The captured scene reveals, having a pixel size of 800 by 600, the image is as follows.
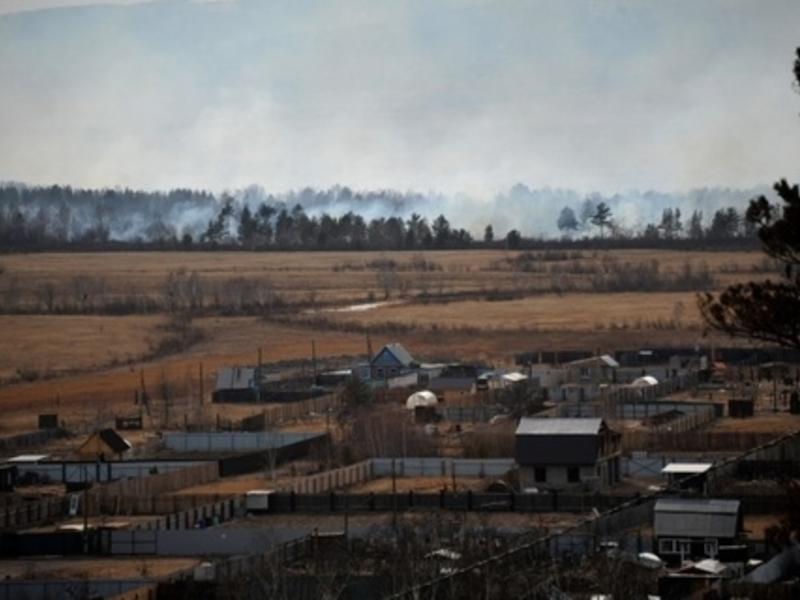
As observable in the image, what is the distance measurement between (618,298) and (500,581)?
4299 centimetres

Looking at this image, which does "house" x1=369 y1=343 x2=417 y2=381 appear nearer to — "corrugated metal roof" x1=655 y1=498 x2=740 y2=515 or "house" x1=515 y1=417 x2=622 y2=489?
"house" x1=515 y1=417 x2=622 y2=489

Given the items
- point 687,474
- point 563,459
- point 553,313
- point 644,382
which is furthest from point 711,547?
point 553,313

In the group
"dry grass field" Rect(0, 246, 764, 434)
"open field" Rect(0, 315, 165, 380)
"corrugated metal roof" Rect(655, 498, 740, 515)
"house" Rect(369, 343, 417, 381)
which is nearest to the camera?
"corrugated metal roof" Rect(655, 498, 740, 515)

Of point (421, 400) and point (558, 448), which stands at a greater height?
point (558, 448)

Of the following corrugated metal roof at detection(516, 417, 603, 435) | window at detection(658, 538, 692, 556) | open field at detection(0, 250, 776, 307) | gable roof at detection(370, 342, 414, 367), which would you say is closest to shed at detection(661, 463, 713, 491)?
corrugated metal roof at detection(516, 417, 603, 435)

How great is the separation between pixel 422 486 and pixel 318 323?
27536mm

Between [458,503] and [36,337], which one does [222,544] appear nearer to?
[458,503]

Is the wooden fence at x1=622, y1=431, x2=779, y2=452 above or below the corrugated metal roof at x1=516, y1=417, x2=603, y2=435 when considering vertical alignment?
below

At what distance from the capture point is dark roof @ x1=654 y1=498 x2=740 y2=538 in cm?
1688

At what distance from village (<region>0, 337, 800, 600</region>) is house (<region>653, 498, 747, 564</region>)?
17 millimetres

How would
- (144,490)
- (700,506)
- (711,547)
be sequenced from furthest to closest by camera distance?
(144,490), (700,506), (711,547)

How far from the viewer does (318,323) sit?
50.1 meters

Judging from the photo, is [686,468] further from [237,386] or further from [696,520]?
[237,386]

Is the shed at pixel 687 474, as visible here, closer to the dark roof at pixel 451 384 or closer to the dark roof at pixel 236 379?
the dark roof at pixel 451 384
